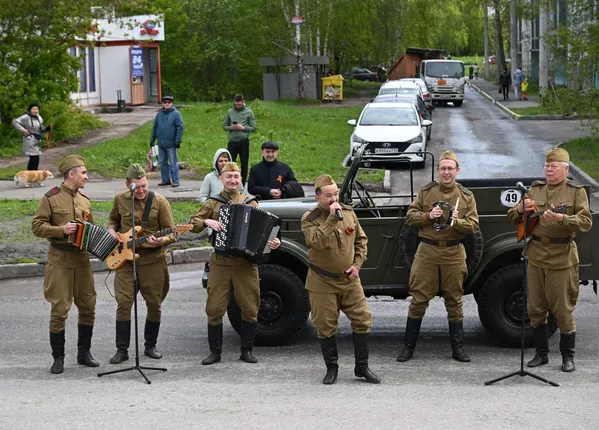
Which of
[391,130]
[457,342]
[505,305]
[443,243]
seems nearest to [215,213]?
[443,243]

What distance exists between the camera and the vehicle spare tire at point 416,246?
9664mm

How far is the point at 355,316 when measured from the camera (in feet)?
28.9

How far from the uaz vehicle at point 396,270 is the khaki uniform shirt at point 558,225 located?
0.64 meters

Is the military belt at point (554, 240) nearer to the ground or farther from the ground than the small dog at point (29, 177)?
nearer to the ground

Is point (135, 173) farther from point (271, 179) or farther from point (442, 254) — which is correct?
point (271, 179)

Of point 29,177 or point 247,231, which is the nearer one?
point 247,231

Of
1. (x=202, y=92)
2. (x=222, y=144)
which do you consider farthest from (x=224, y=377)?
(x=202, y=92)

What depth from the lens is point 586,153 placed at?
2627 centimetres

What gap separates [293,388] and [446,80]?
42.0 m

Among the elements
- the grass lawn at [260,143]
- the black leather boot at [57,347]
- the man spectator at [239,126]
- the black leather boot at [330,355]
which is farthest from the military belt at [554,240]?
the grass lawn at [260,143]

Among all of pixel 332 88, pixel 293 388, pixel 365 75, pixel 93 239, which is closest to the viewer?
pixel 293 388

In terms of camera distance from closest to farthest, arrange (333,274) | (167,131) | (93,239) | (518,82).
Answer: (333,274), (93,239), (167,131), (518,82)

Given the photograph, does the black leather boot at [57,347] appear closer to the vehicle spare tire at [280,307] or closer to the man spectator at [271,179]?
the vehicle spare tire at [280,307]

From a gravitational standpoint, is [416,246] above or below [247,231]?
below
